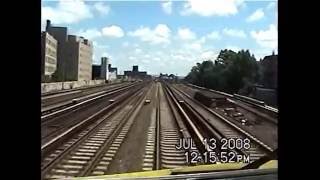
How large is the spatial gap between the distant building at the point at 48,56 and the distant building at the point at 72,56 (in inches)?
3.4

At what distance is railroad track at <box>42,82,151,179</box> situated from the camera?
2217 millimetres

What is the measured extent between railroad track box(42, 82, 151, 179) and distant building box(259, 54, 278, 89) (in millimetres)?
814

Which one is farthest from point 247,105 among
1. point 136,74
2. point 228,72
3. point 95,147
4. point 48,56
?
point 48,56

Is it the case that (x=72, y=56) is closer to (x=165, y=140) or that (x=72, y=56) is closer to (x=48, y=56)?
(x=48, y=56)

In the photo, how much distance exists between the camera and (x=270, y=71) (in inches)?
87.4

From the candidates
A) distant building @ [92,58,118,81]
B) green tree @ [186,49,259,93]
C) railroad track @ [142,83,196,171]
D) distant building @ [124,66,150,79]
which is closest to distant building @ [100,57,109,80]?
distant building @ [92,58,118,81]

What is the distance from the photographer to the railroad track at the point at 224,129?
2.47 meters

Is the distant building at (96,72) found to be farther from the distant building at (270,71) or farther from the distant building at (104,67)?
the distant building at (270,71)

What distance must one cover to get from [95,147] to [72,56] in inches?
22.2
